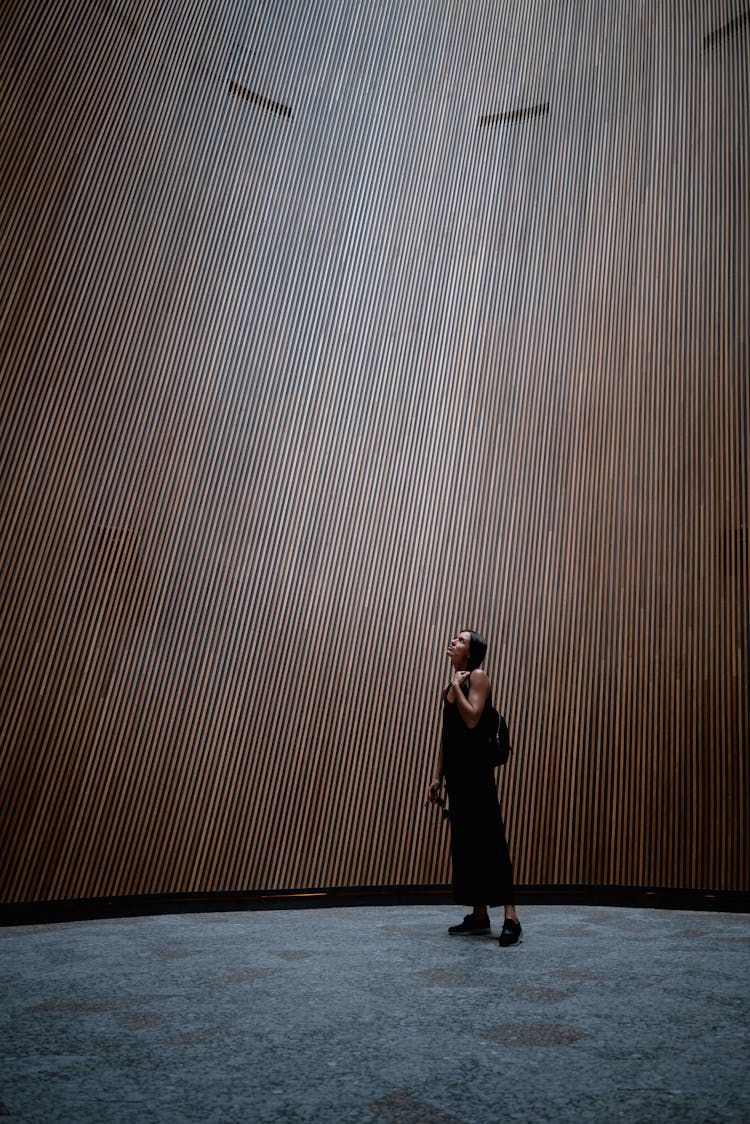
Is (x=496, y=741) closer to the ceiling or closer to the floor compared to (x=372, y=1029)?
closer to the ceiling

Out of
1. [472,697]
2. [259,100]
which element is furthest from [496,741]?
[259,100]

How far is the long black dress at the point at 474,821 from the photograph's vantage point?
3.02 metres

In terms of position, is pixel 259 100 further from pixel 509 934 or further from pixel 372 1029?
pixel 372 1029

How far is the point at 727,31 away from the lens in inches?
219

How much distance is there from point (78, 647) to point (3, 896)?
1.13 metres

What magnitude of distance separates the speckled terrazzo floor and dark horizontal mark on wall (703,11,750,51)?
18.0 ft

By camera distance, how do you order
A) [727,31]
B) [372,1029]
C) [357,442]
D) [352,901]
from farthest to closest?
[727,31] < [357,442] < [352,901] < [372,1029]

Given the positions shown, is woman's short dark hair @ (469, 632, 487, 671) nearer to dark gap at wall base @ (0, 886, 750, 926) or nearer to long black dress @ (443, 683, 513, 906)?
long black dress @ (443, 683, 513, 906)

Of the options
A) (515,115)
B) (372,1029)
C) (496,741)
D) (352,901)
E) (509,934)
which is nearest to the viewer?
(372,1029)

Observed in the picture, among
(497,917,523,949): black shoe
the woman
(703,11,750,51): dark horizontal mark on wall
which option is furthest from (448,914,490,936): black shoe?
(703,11,750,51): dark horizontal mark on wall

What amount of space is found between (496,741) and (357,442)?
245cm

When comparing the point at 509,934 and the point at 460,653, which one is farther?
the point at 460,653

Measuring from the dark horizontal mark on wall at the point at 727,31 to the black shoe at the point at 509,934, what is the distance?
5649 millimetres

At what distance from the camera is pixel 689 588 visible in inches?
186
